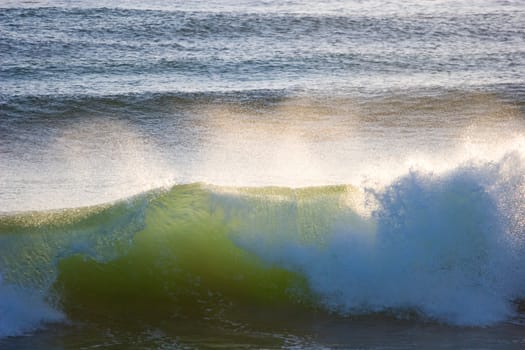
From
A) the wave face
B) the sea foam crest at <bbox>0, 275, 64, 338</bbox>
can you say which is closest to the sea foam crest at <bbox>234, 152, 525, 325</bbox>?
the wave face

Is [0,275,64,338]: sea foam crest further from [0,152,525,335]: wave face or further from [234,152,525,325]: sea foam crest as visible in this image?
[234,152,525,325]: sea foam crest

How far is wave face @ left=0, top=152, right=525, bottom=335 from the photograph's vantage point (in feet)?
26.4

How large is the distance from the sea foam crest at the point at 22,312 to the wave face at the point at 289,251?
3 cm

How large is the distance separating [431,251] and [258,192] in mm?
1929

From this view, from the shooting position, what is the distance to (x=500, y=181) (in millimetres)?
8641

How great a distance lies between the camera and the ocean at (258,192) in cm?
786

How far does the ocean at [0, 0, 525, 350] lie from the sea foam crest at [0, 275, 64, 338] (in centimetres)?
2

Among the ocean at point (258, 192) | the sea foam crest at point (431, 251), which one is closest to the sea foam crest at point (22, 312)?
the ocean at point (258, 192)

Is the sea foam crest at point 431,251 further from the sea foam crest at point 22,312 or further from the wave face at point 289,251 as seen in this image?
the sea foam crest at point 22,312

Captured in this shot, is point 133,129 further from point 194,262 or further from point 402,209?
point 402,209

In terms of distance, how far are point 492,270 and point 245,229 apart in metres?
2.49

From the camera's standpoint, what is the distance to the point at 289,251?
8.39 meters

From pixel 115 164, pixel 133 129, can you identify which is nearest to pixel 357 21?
pixel 133 129

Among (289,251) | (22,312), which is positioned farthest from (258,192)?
(22,312)
